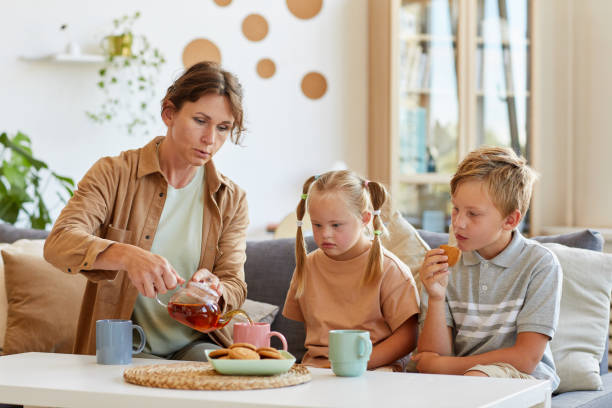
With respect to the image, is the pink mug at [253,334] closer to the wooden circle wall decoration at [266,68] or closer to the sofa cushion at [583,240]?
the sofa cushion at [583,240]

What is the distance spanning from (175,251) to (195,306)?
416 millimetres

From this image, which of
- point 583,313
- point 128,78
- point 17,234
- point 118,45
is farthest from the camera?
point 128,78

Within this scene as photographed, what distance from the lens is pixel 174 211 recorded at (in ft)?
6.45

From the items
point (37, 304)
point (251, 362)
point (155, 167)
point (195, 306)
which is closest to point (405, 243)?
point (155, 167)

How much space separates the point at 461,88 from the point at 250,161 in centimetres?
130

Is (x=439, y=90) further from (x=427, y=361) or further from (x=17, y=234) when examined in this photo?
(x=427, y=361)

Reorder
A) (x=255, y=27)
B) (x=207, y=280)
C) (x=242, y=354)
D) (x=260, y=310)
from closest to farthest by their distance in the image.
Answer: (x=242, y=354)
(x=207, y=280)
(x=260, y=310)
(x=255, y=27)

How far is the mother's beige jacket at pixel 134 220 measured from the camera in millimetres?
1858

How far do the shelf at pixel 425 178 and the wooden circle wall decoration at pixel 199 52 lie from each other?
49.9 inches

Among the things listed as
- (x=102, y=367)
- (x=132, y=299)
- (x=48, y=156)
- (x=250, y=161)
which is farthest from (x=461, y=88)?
(x=102, y=367)

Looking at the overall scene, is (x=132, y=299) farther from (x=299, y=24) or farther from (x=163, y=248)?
(x=299, y=24)

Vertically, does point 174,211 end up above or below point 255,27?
below

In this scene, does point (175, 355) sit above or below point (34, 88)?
below

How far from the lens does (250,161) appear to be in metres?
4.45
